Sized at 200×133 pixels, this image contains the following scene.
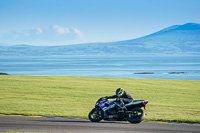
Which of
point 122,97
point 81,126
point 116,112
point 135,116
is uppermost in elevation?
point 122,97

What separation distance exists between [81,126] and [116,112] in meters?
1.71

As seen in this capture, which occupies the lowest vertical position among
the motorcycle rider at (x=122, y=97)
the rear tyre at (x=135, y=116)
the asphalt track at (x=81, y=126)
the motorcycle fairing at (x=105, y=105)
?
the asphalt track at (x=81, y=126)

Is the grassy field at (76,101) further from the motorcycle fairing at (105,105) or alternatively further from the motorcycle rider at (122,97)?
the motorcycle fairing at (105,105)

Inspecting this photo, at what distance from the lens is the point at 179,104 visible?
19141mm

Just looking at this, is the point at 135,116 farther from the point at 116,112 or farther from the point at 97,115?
the point at 97,115

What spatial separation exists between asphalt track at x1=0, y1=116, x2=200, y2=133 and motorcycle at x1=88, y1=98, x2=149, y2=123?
26 cm

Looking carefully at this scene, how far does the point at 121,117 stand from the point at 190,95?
487 inches

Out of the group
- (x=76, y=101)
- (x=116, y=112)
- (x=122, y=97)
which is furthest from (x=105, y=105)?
(x=76, y=101)

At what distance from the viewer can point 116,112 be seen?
12.7 m

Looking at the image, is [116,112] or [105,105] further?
[105,105]

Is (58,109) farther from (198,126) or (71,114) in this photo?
(198,126)

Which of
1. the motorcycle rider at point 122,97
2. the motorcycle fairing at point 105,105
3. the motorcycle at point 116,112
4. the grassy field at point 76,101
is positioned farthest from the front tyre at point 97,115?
the grassy field at point 76,101

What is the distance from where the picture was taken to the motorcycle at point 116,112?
12344mm

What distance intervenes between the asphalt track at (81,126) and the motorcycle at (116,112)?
0.86 feet
